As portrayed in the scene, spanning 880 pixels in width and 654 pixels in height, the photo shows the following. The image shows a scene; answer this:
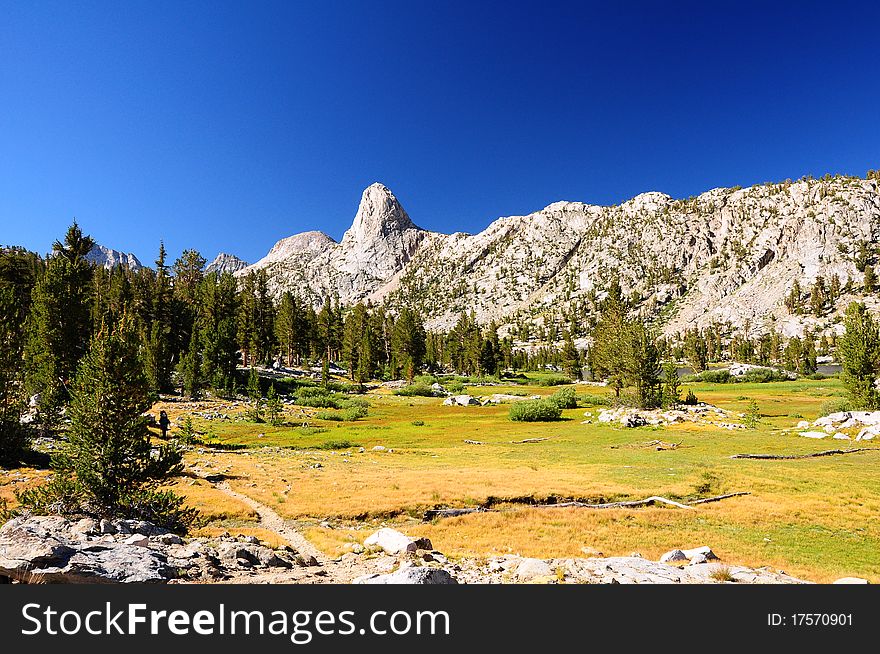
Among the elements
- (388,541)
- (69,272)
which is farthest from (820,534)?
(69,272)

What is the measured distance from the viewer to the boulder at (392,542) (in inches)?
596

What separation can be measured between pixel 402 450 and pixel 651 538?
31.5 m

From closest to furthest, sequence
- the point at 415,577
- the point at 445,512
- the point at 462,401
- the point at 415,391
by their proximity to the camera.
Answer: the point at 415,577, the point at 445,512, the point at 462,401, the point at 415,391

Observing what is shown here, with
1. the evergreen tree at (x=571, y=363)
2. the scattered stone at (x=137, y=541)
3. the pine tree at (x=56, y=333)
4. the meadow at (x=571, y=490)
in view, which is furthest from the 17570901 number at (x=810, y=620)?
the evergreen tree at (x=571, y=363)

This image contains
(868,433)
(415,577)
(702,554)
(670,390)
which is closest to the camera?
(415,577)

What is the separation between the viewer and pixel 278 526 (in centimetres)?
2089

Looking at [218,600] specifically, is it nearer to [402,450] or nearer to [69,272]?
[402,450]

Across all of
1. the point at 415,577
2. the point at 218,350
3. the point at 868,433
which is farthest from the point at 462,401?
the point at 415,577

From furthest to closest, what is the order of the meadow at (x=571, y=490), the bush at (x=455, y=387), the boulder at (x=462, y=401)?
1. the bush at (x=455, y=387)
2. the boulder at (x=462, y=401)
3. the meadow at (x=571, y=490)

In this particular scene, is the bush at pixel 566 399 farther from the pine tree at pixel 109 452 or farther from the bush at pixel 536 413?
the pine tree at pixel 109 452

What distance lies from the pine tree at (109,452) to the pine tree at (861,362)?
236 feet

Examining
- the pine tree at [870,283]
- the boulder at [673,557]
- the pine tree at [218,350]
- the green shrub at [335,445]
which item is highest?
the pine tree at [870,283]

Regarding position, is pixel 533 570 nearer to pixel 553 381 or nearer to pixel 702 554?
pixel 702 554

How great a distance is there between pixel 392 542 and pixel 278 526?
8321 millimetres
